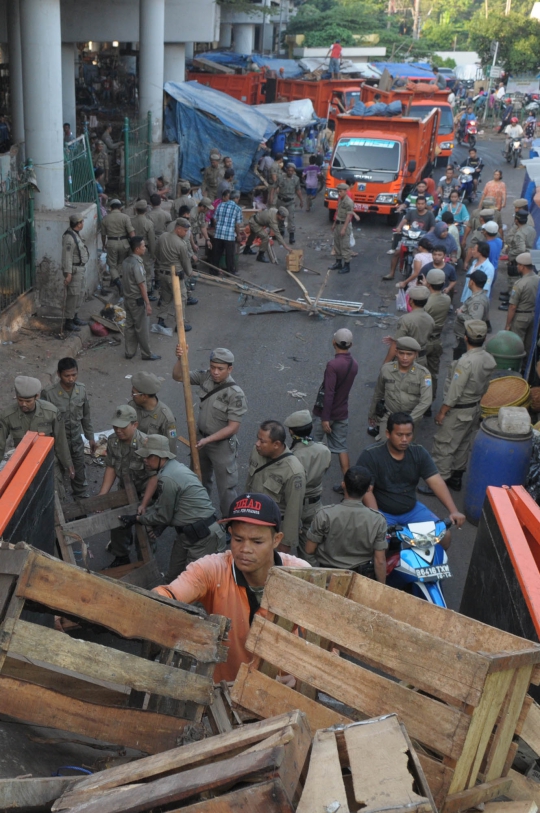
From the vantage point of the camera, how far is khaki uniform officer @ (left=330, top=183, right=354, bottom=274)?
16.1 m

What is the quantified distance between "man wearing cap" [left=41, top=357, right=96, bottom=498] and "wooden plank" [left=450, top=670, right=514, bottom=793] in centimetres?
514

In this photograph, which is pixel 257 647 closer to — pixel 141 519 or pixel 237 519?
pixel 237 519

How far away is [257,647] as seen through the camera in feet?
10.3

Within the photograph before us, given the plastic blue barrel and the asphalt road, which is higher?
the plastic blue barrel

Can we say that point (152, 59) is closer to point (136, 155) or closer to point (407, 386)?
point (136, 155)

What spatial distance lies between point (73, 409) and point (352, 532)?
122 inches

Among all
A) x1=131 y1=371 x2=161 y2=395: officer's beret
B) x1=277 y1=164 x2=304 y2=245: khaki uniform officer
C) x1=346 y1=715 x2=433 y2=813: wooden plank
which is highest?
x1=346 y1=715 x2=433 y2=813: wooden plank

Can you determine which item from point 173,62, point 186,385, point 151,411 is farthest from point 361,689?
point 173,62

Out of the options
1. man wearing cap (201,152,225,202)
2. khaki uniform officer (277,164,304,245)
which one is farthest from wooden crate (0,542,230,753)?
man wearing cap (201,152,225,202)

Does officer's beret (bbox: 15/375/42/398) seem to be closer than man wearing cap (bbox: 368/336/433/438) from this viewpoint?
Yes

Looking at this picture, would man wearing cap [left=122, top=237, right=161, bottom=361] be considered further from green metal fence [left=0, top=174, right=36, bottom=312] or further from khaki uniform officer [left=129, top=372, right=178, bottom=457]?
khaki uniform officer [left=129, top=372, right=178, bottom=457]

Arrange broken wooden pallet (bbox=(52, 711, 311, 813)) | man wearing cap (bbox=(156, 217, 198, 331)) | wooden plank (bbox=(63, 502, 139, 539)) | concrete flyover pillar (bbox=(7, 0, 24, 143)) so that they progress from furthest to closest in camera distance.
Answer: concrete flyover pillar (bbox=(7, 0, 24, 143)) → man wearing cap (bbox=(156, 217, 198, 331)) → wooden plank (bbox=(63, 502, 139, 539)) → broken wooden pallet (bbox=(52, 711, 311, 813))

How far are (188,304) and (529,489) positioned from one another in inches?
314

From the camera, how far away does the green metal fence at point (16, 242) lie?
11.2 meters
